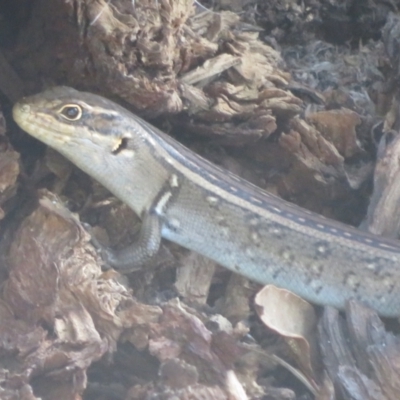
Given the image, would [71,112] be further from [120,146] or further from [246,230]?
[246,230]

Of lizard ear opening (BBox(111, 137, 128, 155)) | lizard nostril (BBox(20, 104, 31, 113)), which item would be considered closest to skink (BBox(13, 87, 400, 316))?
lizard ear opening (BBox(111, 137, 128, 155))

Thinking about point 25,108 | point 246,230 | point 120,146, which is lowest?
point 246,230

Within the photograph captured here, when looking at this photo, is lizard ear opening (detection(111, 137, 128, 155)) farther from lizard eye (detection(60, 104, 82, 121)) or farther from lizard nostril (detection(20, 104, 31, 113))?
lizard nostril (detection(20, 104, 31, 113))

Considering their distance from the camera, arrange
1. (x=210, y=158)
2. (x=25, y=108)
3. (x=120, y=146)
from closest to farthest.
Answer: (x=25, y=108)
(x=120, y=146)
(x=210, y=158)

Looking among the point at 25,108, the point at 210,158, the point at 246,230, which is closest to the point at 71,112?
Answer: the point at 25,108

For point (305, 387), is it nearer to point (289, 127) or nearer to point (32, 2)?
point (289, 127)

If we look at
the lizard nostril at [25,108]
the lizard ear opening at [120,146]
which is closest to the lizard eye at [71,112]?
the lizard nostril at [25,108]
